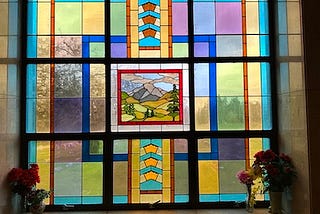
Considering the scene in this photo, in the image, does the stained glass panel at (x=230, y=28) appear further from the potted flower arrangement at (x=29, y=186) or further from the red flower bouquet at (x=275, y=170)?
the potted flower arrangement at (x=29, y=186)

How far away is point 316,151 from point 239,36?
4.28 feet

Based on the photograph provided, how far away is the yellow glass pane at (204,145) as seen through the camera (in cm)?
342

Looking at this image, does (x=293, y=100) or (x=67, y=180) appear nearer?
(x=293, y=100)

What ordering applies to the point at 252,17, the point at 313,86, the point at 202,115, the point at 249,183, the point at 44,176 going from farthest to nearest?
the point at 252,17 < the point at 202,115 < the point at 44,176 < the point at 249,183 < the point at 313,86

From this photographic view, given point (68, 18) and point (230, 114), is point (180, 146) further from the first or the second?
point (68, 18)

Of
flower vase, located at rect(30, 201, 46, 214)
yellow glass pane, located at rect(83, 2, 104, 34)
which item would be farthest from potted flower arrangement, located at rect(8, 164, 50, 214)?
yellow glass pane, located at rect(83, 2, 104, 34)

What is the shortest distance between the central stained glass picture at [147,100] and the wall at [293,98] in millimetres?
884

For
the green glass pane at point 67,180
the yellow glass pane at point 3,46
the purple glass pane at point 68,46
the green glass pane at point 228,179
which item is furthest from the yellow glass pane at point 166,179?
the yellow glass pane at point 3,46

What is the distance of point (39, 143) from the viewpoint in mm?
3385

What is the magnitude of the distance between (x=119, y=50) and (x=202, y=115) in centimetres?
95

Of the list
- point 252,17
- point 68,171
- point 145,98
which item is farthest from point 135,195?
point 252,17

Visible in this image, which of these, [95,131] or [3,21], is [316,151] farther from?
[3,21]

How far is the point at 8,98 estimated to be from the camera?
308cm

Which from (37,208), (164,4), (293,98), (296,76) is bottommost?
(37,208)
